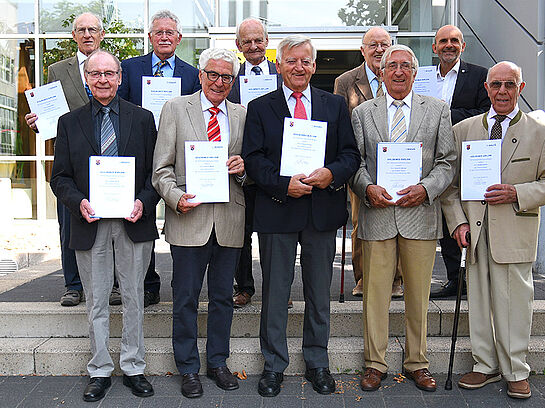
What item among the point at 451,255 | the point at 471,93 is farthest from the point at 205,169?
the point at 451,255

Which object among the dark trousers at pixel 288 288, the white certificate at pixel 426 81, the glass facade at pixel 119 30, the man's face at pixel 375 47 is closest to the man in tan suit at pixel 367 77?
the man's face at pixel 375 47

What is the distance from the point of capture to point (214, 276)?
15.0 feet

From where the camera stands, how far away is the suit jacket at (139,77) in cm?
512

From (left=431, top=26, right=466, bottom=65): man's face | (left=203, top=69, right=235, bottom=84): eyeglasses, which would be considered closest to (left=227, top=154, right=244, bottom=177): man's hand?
(left=203, top=69, right=235, bottom=84): eyeglasses

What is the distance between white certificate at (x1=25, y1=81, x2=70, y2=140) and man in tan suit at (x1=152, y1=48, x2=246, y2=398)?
3.49 feet

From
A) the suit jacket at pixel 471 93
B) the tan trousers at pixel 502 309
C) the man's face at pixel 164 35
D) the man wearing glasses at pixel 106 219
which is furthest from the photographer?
the suit jacket at pixel 471 93

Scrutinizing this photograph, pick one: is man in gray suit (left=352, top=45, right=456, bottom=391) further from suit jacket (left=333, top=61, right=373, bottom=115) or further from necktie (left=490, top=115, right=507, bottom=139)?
suit jacket (left=333, top=61, right=373, bottom=115)

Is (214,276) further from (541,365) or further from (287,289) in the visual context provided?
(541,365)

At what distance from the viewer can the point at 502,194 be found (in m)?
4.29

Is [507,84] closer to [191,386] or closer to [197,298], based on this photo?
[197,298]

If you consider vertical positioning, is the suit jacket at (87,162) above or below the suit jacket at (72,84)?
below

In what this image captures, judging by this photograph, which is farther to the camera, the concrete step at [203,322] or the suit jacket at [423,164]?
the concrete step at [203,322]

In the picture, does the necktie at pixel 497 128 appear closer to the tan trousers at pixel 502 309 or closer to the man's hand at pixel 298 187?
the tan trousers at pixel 502 309

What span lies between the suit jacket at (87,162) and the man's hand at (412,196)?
172 cm
